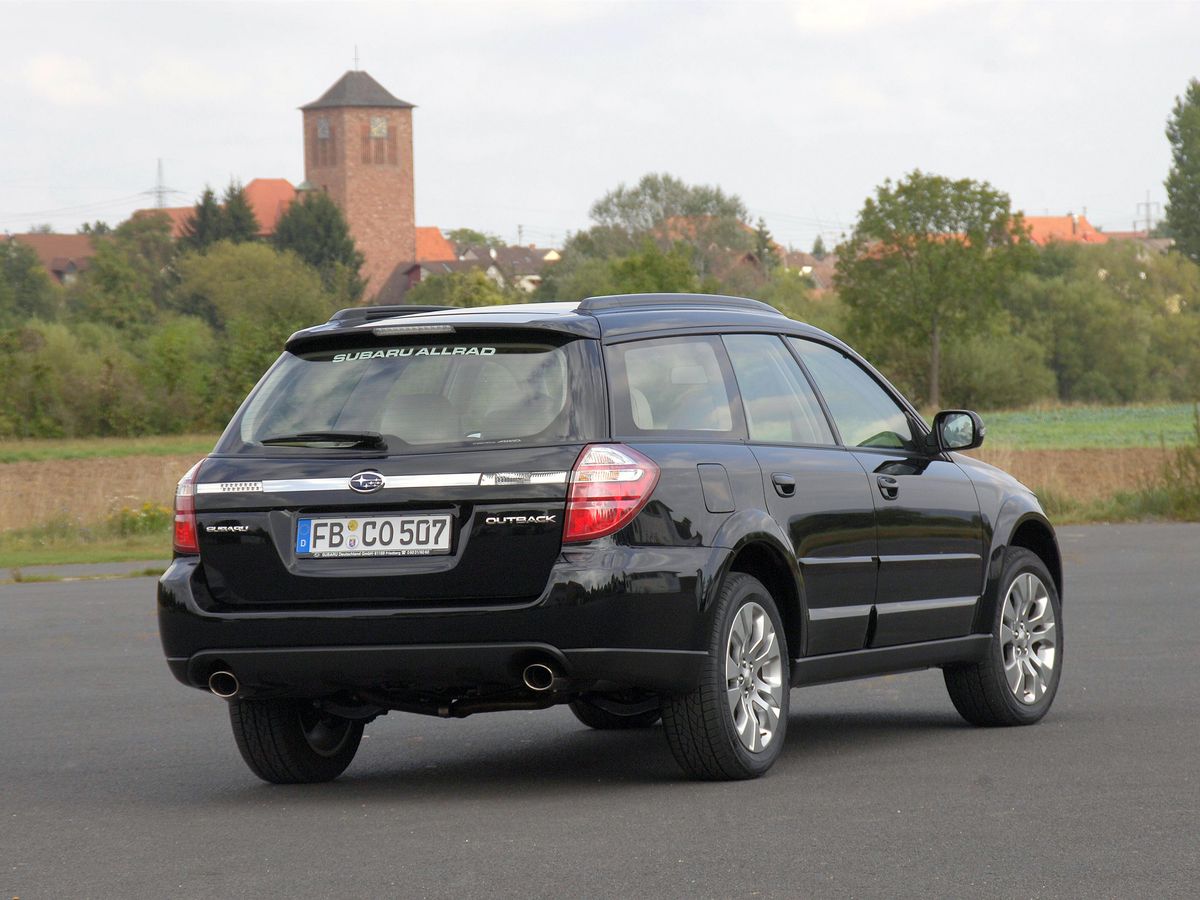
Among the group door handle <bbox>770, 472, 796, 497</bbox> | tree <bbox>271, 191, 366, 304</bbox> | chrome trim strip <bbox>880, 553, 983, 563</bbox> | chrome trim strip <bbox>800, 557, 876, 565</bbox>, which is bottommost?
chrome trim strip <bbox>880, 553, 983, 563</bbox>

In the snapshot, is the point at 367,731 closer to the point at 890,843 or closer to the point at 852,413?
the point at 852,413

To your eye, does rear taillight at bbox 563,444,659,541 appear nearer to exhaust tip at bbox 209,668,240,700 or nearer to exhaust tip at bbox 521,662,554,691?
exhaust tip at bbox 521,662,554,691

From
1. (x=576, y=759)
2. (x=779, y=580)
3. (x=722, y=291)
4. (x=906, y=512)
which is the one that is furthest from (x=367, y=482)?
(x=722, y=291)

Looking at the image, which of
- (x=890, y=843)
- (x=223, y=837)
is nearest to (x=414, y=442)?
(x=223, y=837)

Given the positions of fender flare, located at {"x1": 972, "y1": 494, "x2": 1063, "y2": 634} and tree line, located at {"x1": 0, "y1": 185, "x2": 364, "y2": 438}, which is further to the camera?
tree line, located at {"x1": 0, "y1": 185, "x2": 364, "y2": 438}

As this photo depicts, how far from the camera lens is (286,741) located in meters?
7.59

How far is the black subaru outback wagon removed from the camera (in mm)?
6652

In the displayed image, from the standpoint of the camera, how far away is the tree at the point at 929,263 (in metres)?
87.5

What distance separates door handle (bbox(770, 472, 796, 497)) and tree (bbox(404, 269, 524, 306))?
108587mm

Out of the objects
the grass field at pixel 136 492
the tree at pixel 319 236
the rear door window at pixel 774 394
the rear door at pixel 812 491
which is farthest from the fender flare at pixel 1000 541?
the tree at pixel 319 236

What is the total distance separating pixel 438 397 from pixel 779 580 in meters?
1.51

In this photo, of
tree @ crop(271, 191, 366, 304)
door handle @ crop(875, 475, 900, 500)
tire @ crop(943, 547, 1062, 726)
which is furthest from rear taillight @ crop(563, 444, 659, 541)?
tree @ crop(271, 191, 366, 304)

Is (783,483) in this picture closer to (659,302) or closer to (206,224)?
(659,302)

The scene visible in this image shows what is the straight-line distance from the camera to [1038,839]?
5914 mm
